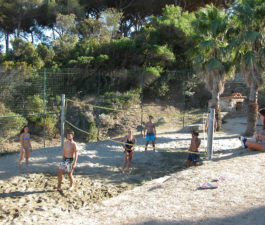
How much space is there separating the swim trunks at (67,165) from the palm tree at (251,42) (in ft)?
25.6

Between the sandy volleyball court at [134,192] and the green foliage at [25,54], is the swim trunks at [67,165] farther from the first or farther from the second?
the green foliage at [25,54]

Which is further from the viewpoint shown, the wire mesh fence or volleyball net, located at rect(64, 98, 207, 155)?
volleyball net, located at rect(64, 98, 207, 155)

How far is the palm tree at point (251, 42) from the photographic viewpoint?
10625 mm

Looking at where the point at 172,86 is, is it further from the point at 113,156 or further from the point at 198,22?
the point at 113,156

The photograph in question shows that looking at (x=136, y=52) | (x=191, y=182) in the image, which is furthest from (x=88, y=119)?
(x=191, y=182)

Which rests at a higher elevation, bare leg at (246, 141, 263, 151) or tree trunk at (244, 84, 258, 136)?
tree trunk at (244, 84, 258, 136)

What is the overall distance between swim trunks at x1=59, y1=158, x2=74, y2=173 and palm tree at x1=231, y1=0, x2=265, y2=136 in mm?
7815

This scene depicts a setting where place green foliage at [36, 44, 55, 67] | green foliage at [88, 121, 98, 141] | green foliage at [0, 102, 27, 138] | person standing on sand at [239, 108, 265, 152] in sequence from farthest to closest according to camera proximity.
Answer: green foliage at [36, 44, 55, 67]
green foliage at [88, 121, 98, 141]
green foliage at [0, 102, 27, 138]
person standing on sand at [239, 108, 265, 152]

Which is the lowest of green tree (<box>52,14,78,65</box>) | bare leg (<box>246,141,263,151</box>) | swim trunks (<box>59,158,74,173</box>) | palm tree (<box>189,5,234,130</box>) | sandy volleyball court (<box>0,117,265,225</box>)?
sandy volleyball court (<box>0,117,265,225</box>)

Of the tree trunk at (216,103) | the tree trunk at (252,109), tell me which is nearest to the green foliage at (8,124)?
the tree trunk at (216,103)

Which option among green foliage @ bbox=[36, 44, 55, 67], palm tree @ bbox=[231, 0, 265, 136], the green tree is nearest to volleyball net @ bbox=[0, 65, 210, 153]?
palm tree @ bbox=[231, 0, 265, 136]

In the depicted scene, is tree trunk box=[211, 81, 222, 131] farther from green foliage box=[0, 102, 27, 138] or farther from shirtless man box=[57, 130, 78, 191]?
green foliage box=[0, 102, 27, 138]

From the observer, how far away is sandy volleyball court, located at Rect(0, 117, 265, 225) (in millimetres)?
4332

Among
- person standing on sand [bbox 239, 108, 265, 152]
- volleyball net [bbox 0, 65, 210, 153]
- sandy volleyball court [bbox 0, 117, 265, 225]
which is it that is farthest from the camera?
volleyball net [bbox 0, 65, 210, 153]
